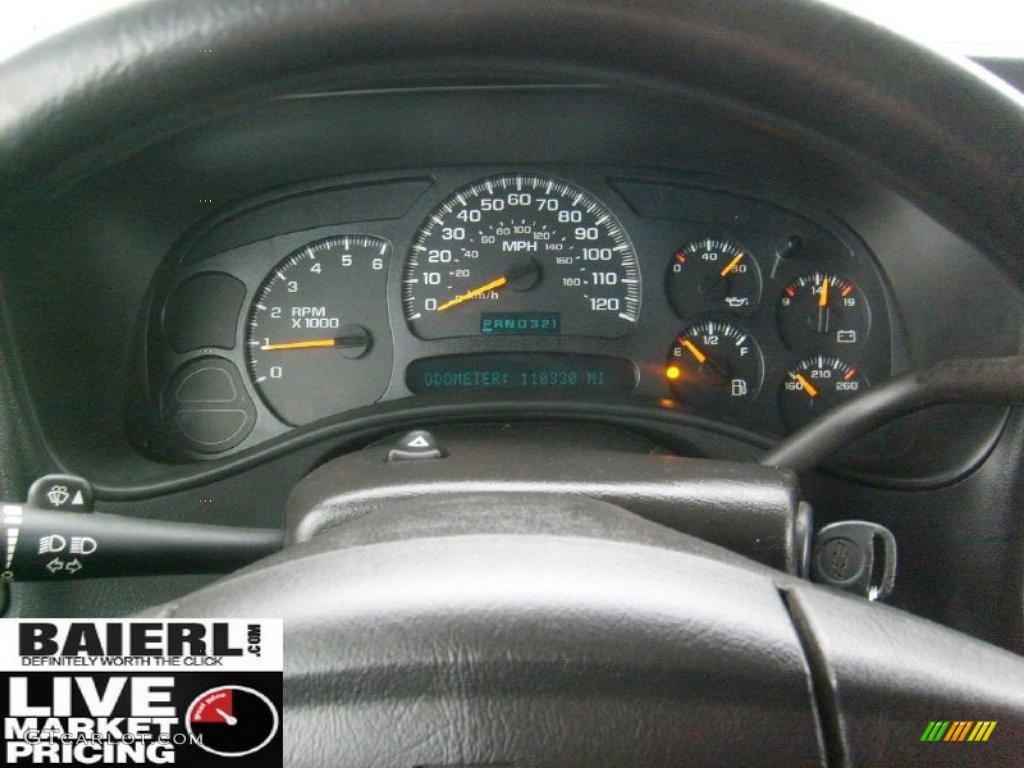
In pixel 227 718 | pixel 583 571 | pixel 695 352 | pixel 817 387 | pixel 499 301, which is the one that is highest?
pixel 499 301

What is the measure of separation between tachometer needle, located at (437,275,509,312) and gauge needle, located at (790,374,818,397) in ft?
2.57

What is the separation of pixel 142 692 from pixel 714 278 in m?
2.11

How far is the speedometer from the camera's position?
2771 mm

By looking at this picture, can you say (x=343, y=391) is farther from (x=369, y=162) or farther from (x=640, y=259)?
(x=640, y=259)

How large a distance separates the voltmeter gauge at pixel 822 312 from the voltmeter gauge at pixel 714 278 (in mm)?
94

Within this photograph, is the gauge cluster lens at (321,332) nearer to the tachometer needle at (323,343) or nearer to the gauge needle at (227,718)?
the tachometer needle at (323,343)

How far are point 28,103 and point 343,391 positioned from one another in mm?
1812

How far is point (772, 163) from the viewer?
8.32ft

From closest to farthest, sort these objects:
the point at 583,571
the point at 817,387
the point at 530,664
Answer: the point at 530,664
the point at 583,571
the point at 817,387

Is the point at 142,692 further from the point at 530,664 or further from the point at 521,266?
the point at 521,266

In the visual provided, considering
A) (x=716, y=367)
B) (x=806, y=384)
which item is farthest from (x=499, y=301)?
(x=806, y=384)

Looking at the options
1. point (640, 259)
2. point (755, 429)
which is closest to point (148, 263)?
point (640, 259)

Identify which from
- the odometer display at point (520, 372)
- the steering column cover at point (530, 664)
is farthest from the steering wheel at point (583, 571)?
the odometer display at point (520, 372)

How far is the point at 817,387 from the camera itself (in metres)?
2.71
